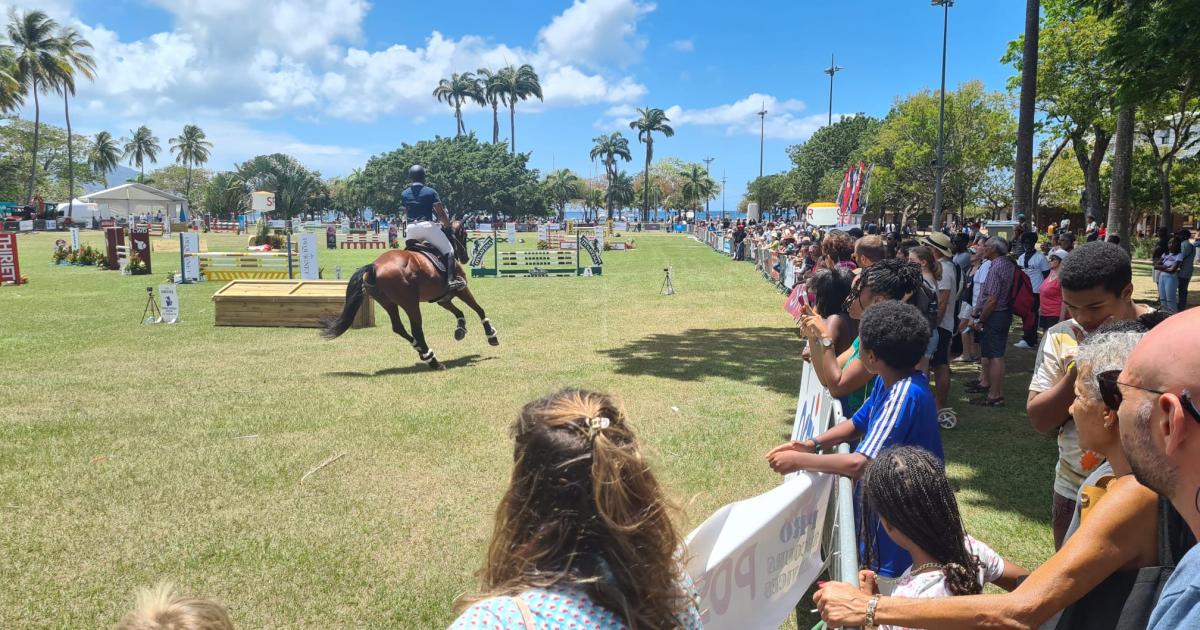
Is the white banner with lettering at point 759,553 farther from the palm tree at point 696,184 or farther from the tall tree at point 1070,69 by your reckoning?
the palm tree at point 696,184

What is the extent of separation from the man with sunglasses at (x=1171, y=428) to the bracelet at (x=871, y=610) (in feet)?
2.78

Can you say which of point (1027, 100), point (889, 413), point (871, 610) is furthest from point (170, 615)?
point (1027, 100)

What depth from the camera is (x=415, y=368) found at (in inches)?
393

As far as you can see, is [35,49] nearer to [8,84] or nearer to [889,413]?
[8,84]

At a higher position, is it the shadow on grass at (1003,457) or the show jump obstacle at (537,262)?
the show jump obstacle at (537,262)

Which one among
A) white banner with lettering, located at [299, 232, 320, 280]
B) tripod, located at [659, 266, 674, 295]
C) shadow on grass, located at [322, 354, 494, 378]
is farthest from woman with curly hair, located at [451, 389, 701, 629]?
white banner with lettering, located at [299, 232, 320, 280]

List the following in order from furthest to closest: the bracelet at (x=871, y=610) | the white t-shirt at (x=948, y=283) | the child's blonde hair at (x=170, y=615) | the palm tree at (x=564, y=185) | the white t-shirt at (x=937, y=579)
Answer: the palm tree at (x=564, y=185), the white t-shirt at (x=948, y=283), the white t-shirt at (x=937, y=579), the bracelet at (x=871, y=610), the child's blonde hair at (x=170, y=615)

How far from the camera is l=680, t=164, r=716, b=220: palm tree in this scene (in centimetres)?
11256

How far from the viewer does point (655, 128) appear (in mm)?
100250

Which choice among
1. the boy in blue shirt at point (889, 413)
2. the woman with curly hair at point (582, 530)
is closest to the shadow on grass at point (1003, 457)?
the boy in blue shirt at point (889, 413)

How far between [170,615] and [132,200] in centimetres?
9938

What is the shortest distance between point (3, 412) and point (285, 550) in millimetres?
5287

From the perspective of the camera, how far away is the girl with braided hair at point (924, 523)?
6.90 ft

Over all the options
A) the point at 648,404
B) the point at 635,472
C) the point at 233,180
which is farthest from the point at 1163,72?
the point at 233,180
